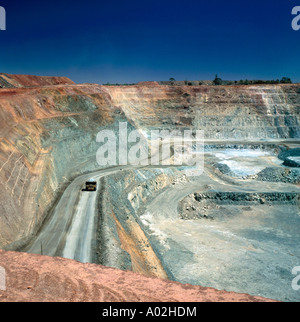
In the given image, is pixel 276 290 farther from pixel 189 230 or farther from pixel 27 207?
pixel 27 207

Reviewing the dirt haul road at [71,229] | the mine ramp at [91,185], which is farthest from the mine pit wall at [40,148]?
the mine ramp at [91,185]

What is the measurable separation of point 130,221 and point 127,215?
3.01ft

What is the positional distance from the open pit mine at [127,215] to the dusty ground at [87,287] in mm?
41

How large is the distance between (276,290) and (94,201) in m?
16.1

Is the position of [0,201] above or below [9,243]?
above

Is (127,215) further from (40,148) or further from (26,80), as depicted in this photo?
(26,80)

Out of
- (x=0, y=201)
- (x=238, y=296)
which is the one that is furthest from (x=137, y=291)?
(x=0, y=201)

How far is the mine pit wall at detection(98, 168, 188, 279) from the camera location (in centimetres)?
1814

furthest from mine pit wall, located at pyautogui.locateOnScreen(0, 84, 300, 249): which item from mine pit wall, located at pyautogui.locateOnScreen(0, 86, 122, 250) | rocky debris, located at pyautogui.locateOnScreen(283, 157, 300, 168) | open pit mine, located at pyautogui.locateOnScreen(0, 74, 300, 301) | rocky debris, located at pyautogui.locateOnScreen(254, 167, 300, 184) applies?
rocky debris, located at pyautogui.locateOnScreen(254, 167, 300, 184)

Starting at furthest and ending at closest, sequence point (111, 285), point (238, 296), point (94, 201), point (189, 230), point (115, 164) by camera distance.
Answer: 1. point (115, 164)
2. point (189, 230)
3. point (94, 201)
4. point (111, 285)
5. point (238, 296)

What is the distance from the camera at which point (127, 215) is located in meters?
27.3

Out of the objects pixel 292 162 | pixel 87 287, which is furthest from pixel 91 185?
pixel 292 162

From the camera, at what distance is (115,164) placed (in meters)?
42.3

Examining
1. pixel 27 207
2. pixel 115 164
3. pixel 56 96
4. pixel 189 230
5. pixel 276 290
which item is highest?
pixel 56 96
